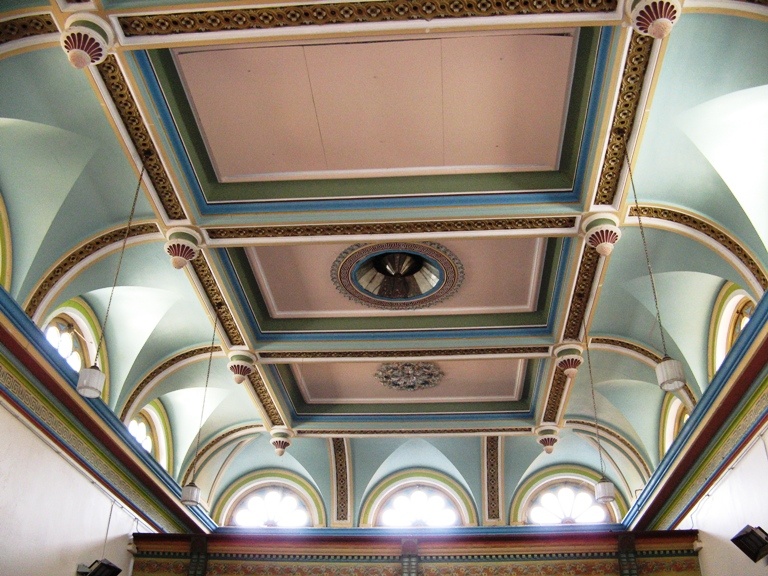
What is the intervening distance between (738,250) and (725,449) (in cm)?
254

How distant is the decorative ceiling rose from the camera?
12.7m

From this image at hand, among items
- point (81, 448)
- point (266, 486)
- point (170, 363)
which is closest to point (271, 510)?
point (266, 486)

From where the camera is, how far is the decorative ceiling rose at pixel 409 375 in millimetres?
12703

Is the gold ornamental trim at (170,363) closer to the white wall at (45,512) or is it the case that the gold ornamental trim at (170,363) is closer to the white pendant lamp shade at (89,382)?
the white wall at (45,512)

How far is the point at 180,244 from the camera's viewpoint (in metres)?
8.62

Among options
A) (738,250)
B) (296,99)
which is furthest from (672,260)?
(296,99)

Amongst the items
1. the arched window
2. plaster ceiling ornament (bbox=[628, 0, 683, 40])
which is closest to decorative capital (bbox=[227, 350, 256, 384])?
the arched window

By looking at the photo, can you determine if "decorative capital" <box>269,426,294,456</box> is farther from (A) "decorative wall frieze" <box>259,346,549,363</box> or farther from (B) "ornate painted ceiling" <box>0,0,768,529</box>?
(A) "decorative wall frieze" <box>259,346,549,363</box>

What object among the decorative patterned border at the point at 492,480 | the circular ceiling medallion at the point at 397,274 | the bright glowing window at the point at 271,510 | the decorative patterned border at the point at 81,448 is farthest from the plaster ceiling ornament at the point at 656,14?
the bright glowing window at the point at 271,510

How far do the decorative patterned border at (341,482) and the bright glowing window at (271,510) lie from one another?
77 centimetres

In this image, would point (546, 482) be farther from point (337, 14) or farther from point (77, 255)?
point (337, 14)

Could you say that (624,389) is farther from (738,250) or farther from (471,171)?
(471,171)

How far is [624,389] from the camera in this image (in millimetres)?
12617

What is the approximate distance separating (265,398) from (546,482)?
641 cm
